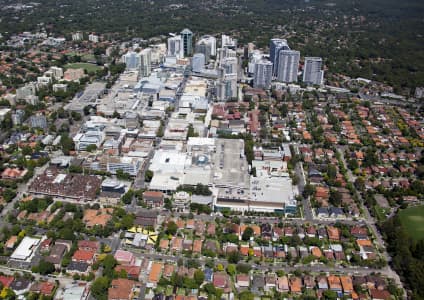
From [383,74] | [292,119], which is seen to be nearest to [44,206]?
[292,119]

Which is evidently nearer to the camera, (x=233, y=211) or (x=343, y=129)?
(x=233, y=211)

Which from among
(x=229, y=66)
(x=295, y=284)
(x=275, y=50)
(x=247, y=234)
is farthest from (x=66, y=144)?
(x=275, y=50)

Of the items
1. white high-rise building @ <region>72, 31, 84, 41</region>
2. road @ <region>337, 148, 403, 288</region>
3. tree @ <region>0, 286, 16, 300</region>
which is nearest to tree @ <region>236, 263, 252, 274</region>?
road @ <region>337, 148, 403, 288</region>

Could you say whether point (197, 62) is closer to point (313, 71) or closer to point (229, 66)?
point (229, 66)

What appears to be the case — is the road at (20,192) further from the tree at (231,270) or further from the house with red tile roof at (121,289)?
the tree at (231,270)

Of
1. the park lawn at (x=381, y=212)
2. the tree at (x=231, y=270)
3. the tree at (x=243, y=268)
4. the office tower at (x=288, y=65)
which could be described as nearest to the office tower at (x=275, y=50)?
the office tower at (x=288, y=65)

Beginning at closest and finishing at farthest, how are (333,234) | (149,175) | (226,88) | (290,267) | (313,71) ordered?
(290,267) < (333,234) < (149,175) < (226,88) < (313,71)

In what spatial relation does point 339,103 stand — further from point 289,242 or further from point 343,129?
point 289,242
